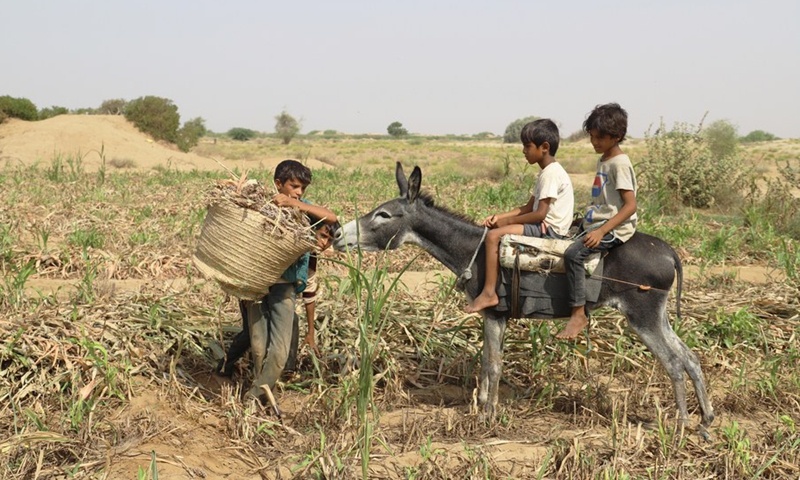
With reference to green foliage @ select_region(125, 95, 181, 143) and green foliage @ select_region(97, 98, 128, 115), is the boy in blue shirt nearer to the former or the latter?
green foliage @ select_region(125, 95, 181, 143)

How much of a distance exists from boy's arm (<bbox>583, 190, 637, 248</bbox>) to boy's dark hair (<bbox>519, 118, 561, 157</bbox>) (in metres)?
0.57

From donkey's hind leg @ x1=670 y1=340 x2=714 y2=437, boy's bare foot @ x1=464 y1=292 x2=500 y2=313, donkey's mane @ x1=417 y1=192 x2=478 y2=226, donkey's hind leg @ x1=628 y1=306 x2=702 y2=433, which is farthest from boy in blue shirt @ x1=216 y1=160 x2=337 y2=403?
donkey's hind leg @ x1=670 y1=340 x2=714 y2=437

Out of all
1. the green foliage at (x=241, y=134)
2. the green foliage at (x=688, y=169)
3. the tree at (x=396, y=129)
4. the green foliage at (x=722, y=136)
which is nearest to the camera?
the green foliage at (x=688, y=169)

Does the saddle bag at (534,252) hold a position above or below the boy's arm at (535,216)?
below

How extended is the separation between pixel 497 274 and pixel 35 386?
122 inches

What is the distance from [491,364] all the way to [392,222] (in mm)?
1162

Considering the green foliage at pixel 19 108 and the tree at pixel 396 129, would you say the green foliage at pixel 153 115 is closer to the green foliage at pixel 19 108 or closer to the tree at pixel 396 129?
the green foliage at pixel 19 108

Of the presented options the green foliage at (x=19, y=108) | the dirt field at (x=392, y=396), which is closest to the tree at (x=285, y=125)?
the green foliage at (x=19, y=108)

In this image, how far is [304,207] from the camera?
14.3ft

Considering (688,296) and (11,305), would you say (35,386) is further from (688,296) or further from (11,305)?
(688,296)

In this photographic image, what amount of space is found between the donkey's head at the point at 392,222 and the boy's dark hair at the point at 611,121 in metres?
1.19

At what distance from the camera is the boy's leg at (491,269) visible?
14.8ft

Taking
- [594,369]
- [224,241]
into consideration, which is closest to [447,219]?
[224,241]

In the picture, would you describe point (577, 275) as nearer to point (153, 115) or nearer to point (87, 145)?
point (87, 145)
